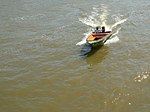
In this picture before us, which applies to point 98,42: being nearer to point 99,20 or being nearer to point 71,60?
point 71,60

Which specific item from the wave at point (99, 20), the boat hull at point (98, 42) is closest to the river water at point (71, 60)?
the wave at point (99, 20)

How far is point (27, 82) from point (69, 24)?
40.7 feet

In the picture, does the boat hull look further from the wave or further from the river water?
the wave

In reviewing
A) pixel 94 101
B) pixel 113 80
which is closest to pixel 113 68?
pixel 113 80

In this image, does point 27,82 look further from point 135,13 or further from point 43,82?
point 135,13

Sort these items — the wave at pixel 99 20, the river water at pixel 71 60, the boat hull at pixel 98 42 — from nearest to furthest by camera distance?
1. the river water at pixel 71 60
2. the boat hull at pixel 98 42
3. the wave at pixel 99 20

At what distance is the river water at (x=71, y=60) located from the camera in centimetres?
2120

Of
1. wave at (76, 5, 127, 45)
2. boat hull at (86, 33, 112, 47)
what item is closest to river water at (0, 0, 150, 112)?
wave at (76, 5, 127, 45)

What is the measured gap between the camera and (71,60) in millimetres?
26391

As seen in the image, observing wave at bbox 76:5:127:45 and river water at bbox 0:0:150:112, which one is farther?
wave at bbox 76:5:127:45

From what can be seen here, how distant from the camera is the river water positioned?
21.2 metres

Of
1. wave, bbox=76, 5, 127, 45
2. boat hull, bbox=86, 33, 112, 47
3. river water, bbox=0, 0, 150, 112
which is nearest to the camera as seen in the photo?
river water, bbox=0, 0, 150, 112

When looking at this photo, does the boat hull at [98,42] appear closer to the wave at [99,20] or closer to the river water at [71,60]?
the river water at [71,60]

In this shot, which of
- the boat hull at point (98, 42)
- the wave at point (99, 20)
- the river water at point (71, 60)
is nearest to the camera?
the river water at point (71, 60)
